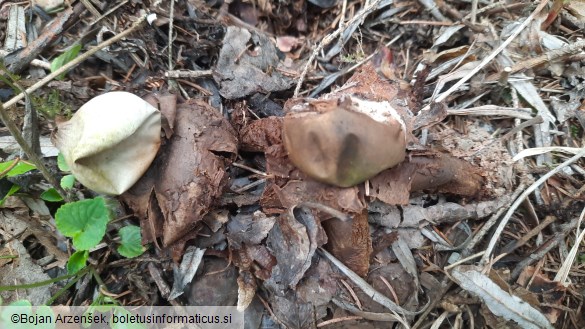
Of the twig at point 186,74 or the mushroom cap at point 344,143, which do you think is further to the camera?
the twig at point 186,74

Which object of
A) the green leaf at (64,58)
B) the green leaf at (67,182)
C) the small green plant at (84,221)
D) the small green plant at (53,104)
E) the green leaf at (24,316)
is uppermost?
the green leaf at (64,58)

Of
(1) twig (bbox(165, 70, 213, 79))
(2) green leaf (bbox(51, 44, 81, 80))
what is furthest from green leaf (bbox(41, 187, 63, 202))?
(1) twig (bbox(165, 70, 213, 79))

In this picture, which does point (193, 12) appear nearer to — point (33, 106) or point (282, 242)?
point (33, 106)

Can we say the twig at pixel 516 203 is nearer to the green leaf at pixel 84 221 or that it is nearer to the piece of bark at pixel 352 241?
the piece of bark at pixel 352 241

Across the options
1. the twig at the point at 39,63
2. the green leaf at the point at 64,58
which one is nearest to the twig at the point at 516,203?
the green leaf at the point at 64,58

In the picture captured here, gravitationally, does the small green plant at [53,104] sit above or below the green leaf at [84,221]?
above

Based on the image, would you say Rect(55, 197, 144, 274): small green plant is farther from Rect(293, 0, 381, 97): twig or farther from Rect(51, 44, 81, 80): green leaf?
Rect(293, 0, 381, 97): twig

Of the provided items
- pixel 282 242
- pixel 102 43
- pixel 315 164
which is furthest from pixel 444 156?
pixel 102 43
